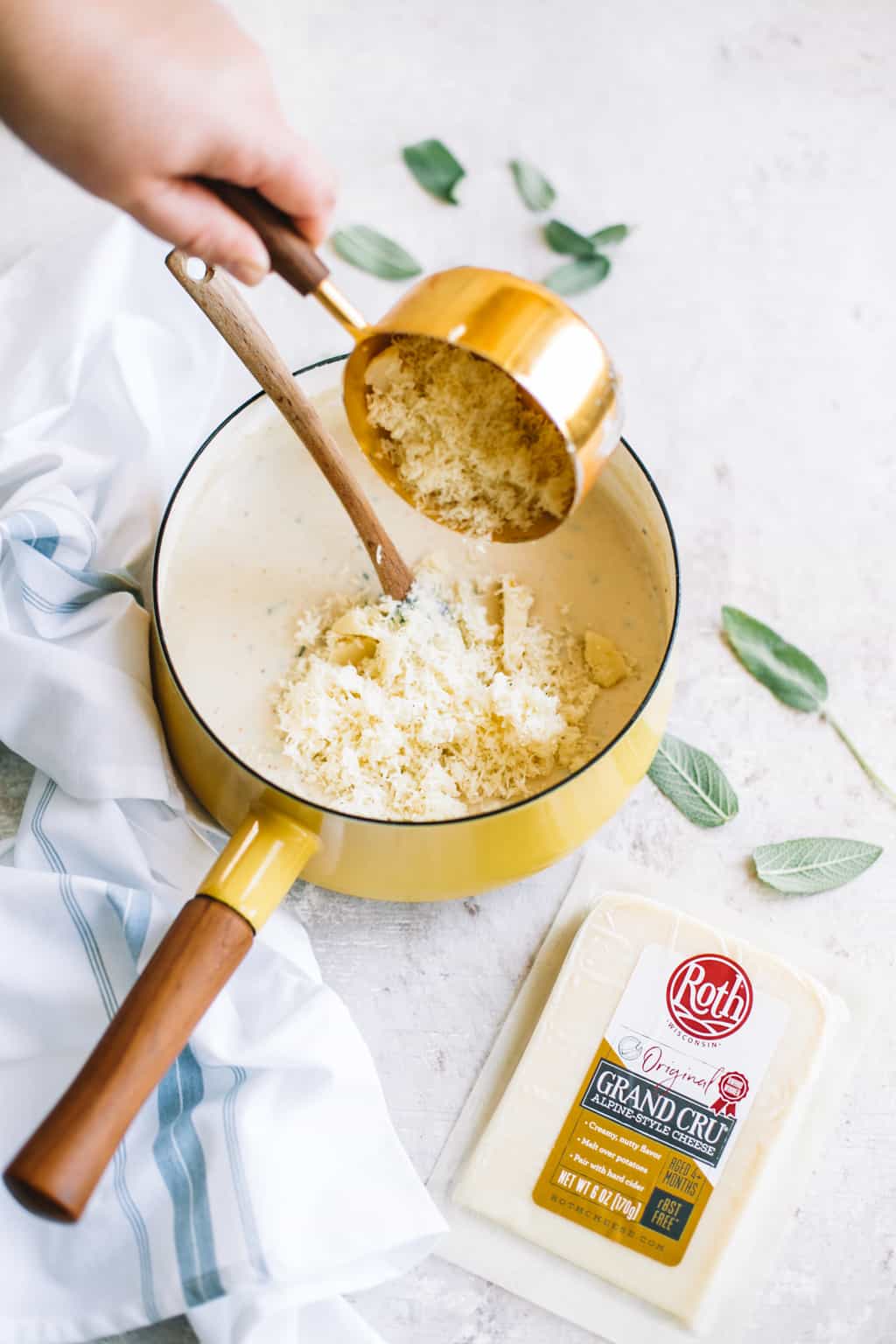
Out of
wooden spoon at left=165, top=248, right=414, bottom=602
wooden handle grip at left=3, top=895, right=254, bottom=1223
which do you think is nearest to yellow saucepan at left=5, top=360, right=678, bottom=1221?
wooden handle grip at left=3, top=895, right=254, bottom=1223

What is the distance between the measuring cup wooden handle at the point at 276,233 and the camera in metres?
0.68

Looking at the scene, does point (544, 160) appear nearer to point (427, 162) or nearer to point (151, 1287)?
point (427, 162)

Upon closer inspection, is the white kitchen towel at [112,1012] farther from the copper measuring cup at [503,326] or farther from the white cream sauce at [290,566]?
the copper measuring cup at [503,326]

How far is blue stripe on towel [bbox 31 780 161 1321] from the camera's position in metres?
0.83

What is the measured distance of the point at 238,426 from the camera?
101cm

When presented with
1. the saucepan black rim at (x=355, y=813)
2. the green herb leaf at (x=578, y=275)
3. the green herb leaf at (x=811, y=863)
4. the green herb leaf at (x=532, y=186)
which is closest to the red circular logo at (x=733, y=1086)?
the green herb leaf at (x=811, y=863)

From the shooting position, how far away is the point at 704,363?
4.01 ft

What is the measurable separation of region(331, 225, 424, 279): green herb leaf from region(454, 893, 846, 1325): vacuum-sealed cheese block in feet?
2.14

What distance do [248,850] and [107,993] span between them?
0.18 metres

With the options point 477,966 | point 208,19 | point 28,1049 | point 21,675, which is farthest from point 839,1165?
point 208,19

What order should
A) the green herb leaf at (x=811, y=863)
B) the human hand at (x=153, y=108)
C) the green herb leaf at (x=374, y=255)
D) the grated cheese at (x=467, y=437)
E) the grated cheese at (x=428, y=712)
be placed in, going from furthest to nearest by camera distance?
the green herb leaf at (x=374, y=255) < the green herb leaf at (x=811, y=863) < the grated cheese at (x=428, y=712) < the grated cheese at (x=467, y=437) < the human hand at (x=153, y=108)

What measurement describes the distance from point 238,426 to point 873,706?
1.97 ft

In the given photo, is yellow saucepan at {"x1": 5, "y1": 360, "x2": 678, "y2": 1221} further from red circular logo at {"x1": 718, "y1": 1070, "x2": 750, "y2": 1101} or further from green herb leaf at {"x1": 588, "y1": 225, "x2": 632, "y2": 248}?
green herb leaf at {"x1": 588, "y1": 225, "x2": 632, "y2": 248}

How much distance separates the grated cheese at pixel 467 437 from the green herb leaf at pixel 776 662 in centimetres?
32
